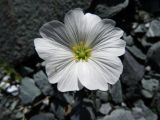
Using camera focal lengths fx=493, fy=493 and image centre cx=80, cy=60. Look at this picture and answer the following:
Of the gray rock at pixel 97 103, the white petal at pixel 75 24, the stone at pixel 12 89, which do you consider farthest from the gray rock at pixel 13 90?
the white petal at pixel 75 24

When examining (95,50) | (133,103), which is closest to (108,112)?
(133,103)

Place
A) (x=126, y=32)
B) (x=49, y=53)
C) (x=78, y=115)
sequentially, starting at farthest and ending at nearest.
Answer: (x=126, y=32) < (x=78, y=115) < (x=49, y=53)

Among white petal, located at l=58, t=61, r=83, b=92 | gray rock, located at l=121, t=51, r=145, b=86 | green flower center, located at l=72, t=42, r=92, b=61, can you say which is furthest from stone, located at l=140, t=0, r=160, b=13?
white petal, located at l=58, t=61, r=83, b=92

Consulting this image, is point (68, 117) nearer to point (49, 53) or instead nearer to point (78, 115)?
point (78, 115)

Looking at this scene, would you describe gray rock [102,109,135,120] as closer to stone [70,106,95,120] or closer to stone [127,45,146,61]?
stone [70,106,95,120]

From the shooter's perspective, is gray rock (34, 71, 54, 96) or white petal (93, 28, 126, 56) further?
gray rock (34, 71, 54, 96)

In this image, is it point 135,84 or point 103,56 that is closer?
point 103,56

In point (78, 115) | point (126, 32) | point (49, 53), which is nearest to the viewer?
point (49, 53)

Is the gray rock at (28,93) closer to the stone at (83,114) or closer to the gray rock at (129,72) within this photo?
the stone at (83,114)
